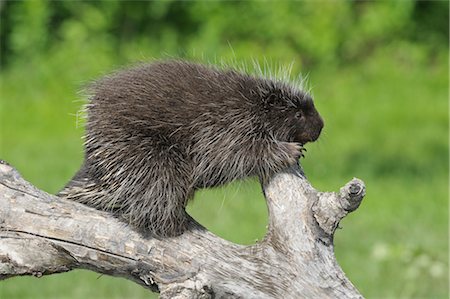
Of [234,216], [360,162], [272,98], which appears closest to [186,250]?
[272,98]

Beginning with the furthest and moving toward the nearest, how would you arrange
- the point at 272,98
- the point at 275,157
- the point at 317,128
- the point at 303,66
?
the point at 303,66 → the point at 317,128 → the point at 272,98 → the point at 275,157

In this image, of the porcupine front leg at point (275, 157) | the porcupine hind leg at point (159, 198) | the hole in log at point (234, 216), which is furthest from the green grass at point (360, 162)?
the porcupine hind leg at point (159, 198)

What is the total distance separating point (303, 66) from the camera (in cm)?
1379

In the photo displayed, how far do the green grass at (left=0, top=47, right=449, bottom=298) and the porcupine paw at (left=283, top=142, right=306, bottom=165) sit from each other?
236 mm

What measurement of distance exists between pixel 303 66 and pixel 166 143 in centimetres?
1043

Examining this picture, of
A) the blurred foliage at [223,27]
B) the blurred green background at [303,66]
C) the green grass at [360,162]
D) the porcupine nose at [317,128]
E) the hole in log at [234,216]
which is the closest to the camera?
the porcupine nose at [317,128]

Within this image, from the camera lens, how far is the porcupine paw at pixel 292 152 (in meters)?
3.63

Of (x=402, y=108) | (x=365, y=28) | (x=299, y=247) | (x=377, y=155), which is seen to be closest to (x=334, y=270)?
(x=299, y=247)

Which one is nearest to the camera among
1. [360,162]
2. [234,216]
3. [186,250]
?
[186,250]

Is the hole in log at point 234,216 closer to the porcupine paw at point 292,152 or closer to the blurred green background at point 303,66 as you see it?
the blurred green background at point 303,66

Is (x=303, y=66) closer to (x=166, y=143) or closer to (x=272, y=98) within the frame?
(x=272, y=98)

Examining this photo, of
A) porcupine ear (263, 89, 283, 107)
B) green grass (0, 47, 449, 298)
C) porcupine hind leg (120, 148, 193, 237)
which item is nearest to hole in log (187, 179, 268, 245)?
green grass (0, 47, 449, 298)

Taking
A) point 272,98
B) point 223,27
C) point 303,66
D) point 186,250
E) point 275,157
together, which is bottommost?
point 186,250

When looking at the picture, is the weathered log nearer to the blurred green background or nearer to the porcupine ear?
the porcupine ear
